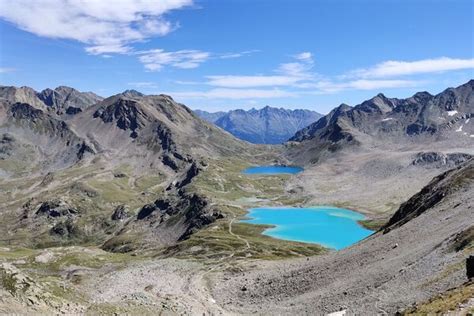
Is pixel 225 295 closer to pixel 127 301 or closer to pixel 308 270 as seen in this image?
pixel 308 270

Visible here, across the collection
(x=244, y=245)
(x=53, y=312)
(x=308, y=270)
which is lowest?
(x=244, y=245)

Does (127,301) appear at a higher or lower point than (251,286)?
higher

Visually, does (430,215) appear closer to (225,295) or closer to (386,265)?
(386,265)

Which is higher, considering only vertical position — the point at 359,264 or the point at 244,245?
the point at 359,264

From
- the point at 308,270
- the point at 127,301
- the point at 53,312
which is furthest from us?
the point at 308,270

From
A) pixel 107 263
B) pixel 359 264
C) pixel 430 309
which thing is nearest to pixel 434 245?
pixel 359 264

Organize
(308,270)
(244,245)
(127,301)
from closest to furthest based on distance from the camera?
(127,301)
(308,270)
(244,245)

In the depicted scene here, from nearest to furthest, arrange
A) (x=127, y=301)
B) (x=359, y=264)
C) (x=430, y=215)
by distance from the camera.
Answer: (x=127, y=301)
(x=359, y=264)
(x=430, y=215)

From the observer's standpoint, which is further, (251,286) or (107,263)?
(107,263)

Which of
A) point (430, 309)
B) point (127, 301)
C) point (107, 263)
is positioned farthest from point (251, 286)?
point (107, 263)
